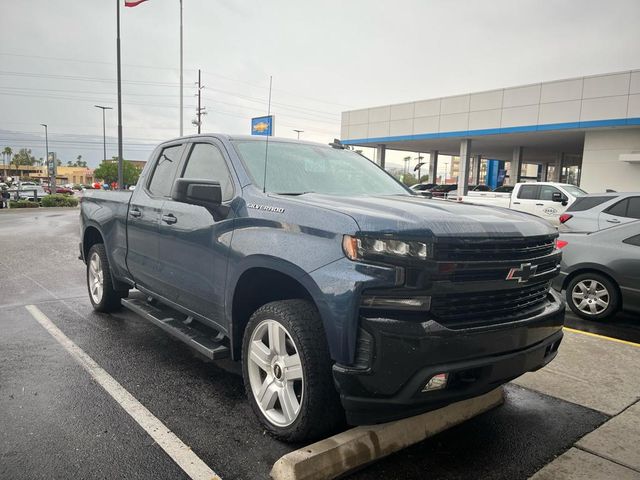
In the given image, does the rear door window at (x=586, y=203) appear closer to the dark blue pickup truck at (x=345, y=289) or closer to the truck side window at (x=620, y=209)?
the truck side window at (x=620, y=209)

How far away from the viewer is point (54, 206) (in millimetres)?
28562

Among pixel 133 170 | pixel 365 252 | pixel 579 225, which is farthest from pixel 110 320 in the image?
pixel 133 170

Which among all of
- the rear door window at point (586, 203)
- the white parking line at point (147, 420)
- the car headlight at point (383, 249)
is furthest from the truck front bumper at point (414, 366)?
the rear door window at point (586, 203)

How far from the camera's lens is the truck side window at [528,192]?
1623cm

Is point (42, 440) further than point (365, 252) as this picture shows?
Yes

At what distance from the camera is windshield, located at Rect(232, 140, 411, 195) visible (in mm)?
3703

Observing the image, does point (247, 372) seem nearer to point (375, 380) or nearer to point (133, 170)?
point (375, 380)

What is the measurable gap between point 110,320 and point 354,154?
3385 millimetres

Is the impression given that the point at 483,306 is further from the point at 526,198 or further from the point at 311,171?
the point at 526,198

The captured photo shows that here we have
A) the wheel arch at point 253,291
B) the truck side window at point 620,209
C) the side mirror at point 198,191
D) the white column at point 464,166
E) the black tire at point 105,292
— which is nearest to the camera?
the wheel arch at point 253,291

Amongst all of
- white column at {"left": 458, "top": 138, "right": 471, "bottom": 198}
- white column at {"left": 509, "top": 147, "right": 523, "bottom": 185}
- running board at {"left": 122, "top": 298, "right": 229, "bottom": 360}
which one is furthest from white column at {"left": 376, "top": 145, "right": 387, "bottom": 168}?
running board at {"left": 122, "top": 298, "right": 229, "bottom": 360}

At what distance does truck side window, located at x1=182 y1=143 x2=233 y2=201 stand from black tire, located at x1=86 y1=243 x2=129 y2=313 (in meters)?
1.92

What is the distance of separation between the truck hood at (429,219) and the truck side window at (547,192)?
13.8 metres

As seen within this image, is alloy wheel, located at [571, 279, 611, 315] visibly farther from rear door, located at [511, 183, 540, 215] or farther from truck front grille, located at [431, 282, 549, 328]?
rear door, located at [511, 183, 540, 215]
